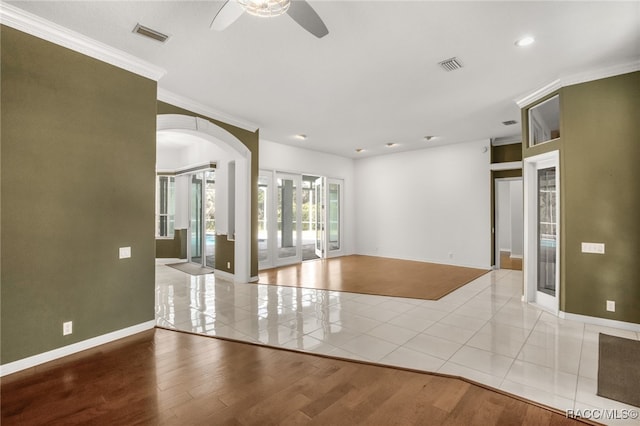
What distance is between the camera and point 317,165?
351 inches

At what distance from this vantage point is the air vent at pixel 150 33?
9.55ft

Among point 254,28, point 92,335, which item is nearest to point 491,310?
point 254,28

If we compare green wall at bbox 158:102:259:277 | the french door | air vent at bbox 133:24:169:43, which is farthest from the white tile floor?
air vent at bbox 133:24:169:43

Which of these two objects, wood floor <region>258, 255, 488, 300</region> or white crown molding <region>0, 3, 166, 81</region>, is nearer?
white crown molding <region>0, 3, 166, 81</region>

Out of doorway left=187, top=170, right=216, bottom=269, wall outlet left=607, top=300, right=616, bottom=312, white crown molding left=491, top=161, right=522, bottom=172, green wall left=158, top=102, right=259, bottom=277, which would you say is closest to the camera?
wall outlet left=607, top=300, right=616, bottom=312

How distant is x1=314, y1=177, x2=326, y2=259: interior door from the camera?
923 cm

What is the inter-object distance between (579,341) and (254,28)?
487cm

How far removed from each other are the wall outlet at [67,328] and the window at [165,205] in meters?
6.01

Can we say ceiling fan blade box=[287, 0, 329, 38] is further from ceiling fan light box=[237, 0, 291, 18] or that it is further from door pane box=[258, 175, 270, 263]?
door pane box=[258, 175, 270, 263]

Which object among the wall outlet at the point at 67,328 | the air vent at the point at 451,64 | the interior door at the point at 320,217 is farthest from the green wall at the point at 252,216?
the air vent at the point at 451,64

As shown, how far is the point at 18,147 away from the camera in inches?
107

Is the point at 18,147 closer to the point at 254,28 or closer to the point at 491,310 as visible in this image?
the point at 254,28

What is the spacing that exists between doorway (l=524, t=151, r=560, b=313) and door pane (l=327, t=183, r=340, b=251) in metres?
5.54

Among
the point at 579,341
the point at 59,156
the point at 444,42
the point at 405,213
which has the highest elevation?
the point at 444,42
